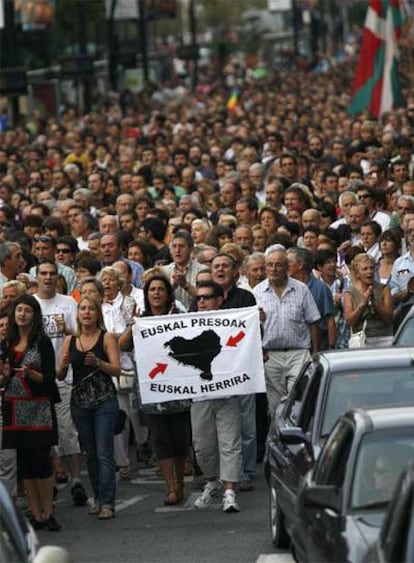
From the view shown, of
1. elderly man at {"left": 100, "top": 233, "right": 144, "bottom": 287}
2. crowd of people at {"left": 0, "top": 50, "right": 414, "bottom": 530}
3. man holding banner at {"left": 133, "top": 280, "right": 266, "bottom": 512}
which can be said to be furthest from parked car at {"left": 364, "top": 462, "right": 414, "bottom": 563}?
elderly man at {"left": 100, "top": 233, "right": 144, "bottom": 287}

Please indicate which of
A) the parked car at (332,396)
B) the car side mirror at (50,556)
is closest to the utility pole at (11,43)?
the parked car at (332,396)

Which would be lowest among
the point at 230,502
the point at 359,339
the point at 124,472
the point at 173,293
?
the point at 124,472

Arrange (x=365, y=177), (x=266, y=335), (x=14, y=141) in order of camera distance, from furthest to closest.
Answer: (x=14, y=141) < (x=365, y=177) < (x=266, y=335)

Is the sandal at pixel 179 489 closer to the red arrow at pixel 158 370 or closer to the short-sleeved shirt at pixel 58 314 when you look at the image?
the red arrow at pixel 158 370

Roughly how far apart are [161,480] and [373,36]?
2362cm

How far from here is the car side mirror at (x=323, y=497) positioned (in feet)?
30.7

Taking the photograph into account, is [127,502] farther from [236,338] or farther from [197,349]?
[236,338]

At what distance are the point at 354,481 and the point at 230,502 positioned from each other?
4582mm

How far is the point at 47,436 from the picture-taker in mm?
13773

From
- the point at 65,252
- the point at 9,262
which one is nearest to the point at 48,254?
the point at 65,252

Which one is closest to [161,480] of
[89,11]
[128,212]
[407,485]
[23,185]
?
[128,212]

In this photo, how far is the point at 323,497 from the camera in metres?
9.38

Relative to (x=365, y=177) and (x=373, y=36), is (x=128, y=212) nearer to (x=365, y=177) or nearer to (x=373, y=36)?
(x=365, y=177)

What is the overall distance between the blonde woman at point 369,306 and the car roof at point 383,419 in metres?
5.97
